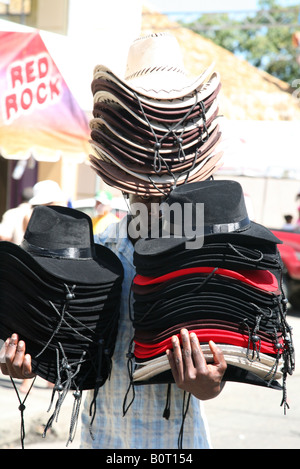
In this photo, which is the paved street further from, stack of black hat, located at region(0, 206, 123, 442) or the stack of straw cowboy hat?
the stack of straw cowboy hat

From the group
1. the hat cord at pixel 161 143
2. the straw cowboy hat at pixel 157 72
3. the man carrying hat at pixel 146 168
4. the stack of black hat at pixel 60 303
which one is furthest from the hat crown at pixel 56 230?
the straw cowboy hat at pixel 157 72

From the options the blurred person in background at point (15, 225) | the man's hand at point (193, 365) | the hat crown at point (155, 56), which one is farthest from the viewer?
the blurred person in background at point (15, 225)

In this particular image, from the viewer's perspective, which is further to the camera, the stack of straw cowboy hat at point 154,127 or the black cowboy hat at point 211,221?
the stack of straw cowboy hat at point 154,127

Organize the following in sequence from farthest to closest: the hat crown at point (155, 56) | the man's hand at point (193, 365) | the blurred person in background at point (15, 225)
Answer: the blurred person in background at point (15, 225)
the hat crown at point (155, 56)
the man's hand at point (193, 365)

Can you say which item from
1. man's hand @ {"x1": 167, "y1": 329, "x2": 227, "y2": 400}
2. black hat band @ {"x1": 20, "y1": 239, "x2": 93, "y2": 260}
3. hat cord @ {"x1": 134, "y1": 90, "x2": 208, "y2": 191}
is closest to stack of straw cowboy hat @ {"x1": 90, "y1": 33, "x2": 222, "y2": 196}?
hat cord @ {"x1": 134, "y1": 90, "x2": 208, "y2": 191}

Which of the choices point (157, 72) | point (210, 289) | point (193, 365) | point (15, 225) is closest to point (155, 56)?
point (157, 72)

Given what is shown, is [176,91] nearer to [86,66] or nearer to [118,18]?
[86,66]

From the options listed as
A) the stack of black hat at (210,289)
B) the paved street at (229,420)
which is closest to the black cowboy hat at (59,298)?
the stack of black hat at (210,289)

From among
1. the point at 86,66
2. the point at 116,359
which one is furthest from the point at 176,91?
the point at 86,66

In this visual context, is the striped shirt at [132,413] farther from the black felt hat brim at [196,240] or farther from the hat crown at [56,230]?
the black felt hat brim at [196,240]

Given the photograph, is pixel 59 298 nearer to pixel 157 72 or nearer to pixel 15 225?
pixel 157 72

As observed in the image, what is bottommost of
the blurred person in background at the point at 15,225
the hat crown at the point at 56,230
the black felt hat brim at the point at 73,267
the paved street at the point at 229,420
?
the paved street at the point at 229,420

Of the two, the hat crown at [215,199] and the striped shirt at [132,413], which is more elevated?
the hat crown at [215,199]

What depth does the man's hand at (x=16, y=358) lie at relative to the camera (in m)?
1.79
